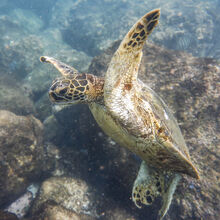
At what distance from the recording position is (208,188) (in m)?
2.49

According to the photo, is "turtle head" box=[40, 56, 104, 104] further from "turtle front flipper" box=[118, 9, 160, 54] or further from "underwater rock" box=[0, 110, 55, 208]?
"underwater rock" box=[0, 110, 55, 208]

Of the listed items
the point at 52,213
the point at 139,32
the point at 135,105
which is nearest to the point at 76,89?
the point at 135,105

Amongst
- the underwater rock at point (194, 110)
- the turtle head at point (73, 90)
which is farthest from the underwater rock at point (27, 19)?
the turtle head at point (73, 90)

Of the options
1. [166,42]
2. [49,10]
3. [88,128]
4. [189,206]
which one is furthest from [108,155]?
[49,10]

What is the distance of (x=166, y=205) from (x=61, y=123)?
438 centimetres

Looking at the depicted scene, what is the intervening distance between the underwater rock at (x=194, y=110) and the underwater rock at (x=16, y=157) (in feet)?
8.26

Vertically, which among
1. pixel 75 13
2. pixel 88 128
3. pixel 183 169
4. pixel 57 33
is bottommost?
pixel 57 33

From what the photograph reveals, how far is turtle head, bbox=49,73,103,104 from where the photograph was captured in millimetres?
2346

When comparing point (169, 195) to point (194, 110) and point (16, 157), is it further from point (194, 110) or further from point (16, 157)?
point (16, 157)

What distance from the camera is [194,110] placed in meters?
3.10

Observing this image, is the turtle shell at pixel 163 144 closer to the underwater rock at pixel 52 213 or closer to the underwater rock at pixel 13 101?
the underwater rock at pixel 52 213

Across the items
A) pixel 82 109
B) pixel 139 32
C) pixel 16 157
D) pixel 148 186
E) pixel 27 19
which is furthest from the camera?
pixel 27 19

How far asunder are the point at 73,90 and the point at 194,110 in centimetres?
253

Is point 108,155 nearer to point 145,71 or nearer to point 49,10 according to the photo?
point 145,71
